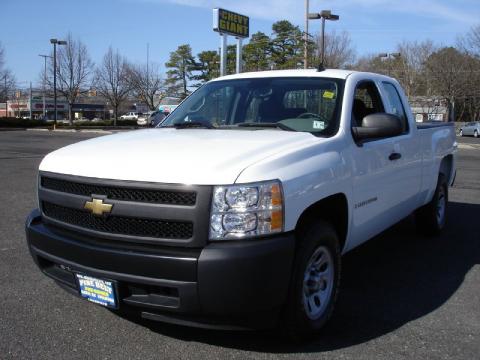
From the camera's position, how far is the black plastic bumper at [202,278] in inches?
112

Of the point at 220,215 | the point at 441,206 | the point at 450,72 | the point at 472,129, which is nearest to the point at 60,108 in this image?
the point at 450,72

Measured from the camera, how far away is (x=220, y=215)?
9.52 ft

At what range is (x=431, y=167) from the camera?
5840mm

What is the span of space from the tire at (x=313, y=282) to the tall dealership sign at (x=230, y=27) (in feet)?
68.9

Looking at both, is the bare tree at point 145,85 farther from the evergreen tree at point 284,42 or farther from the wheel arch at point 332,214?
the wheel arch at point 332,214

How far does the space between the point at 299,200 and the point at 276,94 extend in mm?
1640

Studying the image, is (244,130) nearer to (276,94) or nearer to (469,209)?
(276,94)

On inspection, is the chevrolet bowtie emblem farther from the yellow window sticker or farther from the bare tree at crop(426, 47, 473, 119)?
the bare tree at crop(426, 47, 473, 119)

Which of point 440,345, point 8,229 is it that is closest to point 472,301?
point 440,345

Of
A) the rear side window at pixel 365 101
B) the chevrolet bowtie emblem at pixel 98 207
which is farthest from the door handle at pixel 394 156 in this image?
the chevrolet bowtie emblem at pixel 98 207

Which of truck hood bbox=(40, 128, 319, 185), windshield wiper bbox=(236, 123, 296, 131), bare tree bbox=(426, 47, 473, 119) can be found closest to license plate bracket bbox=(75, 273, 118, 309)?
truck hood bbox=(40, 128, 319, 185)

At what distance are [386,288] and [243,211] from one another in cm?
224

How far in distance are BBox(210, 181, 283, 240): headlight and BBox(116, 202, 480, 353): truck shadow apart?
3.01 feet

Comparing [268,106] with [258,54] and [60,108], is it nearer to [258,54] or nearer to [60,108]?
[258,54]
